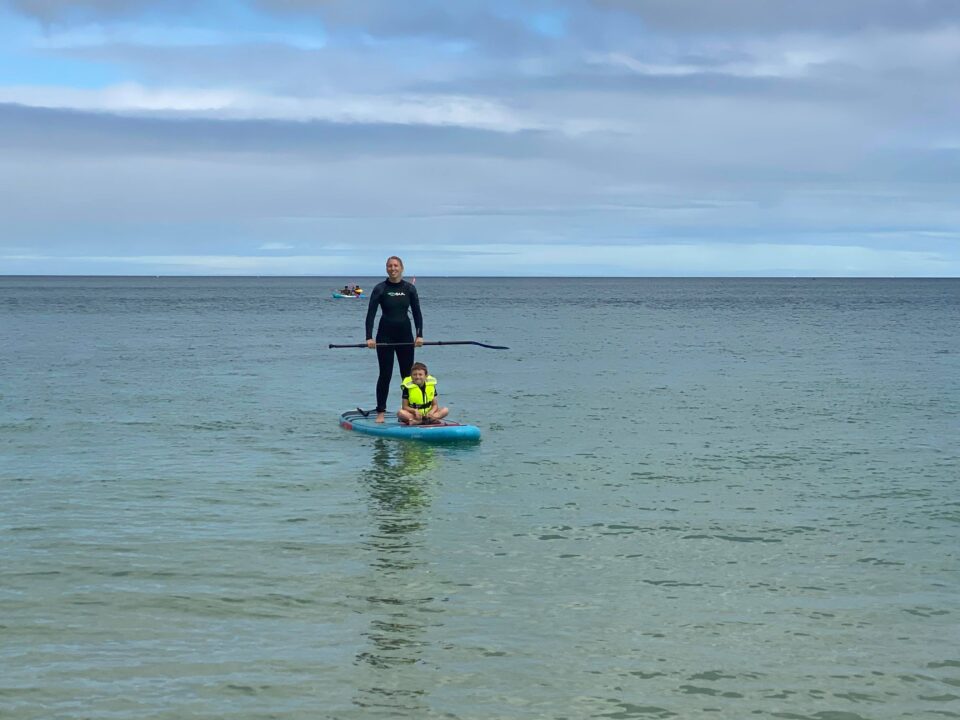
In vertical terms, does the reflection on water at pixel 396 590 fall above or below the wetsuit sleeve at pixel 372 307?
below

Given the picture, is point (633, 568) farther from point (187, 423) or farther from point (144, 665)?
point (187, 423)

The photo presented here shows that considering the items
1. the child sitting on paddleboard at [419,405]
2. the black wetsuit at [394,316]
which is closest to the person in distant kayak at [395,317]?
the black wetsuit at [394,316]

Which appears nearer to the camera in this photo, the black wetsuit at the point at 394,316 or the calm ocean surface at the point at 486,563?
the calm ocean surface at the point at 486,563

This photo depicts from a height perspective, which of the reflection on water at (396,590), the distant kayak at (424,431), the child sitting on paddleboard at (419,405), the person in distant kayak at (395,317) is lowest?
the reflection on water at (396,590)

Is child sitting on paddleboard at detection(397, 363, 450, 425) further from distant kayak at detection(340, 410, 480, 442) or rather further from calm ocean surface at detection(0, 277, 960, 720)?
calm ocean surface at detection(0, 277, 960, 720)

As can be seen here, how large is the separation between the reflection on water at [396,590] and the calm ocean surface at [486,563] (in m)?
0.04

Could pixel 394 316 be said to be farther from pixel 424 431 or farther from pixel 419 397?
pixel 424 431

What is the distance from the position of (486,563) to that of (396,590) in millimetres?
1385

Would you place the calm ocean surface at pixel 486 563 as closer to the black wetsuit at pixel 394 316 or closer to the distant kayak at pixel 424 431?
the distant kayak at pixel 424 431

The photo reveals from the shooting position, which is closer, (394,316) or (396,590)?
(396,590)

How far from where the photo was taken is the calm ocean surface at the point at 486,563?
8.94 metres

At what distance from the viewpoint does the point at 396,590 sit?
1152cm

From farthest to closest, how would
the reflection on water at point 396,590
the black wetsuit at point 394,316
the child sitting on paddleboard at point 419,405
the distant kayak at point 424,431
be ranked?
1. the black wetsuit at point 394,316
2. the child sitting on paddleboard at point 419,405
3. the distant kayak at point 424,431
4. the reflection on water at point 396,590

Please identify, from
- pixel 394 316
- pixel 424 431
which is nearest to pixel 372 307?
pixel 394 316
